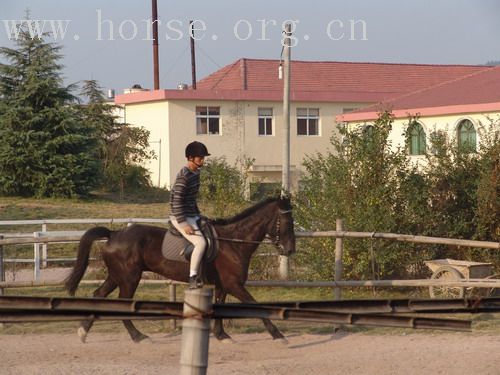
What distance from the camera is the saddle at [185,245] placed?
10.2m

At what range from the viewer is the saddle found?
1022cm

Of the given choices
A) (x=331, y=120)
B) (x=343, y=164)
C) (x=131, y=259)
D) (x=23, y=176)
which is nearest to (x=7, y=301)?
(x=131, y=259)

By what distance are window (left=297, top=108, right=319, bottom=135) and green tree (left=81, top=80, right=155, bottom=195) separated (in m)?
6.78

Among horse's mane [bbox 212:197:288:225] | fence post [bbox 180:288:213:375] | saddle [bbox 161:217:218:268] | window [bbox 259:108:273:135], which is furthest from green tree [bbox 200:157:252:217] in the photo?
window [bbox 259:108:273:135]

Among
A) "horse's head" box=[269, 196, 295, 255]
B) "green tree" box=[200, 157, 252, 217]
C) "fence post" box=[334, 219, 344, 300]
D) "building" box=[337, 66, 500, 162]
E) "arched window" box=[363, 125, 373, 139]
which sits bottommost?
"fence post" box=[334, 219, 344, 300]

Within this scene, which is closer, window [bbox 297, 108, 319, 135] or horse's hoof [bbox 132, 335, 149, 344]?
horse's hoof [bbox 132, 335, 149, 344]

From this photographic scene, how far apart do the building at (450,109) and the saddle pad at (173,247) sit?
12643 millimetres

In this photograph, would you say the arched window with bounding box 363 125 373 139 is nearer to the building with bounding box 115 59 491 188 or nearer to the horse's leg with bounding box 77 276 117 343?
the horse's leg with bounding box 77 276 117 343

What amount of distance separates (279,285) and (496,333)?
255cm

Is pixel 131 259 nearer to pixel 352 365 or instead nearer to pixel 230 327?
pixel 230 327

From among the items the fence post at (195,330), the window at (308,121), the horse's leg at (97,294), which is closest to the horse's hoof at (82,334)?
the horse's leg at (97,294)

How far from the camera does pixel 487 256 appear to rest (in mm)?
14117

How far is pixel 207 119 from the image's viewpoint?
40.3 metres

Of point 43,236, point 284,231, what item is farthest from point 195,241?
point 43,236
